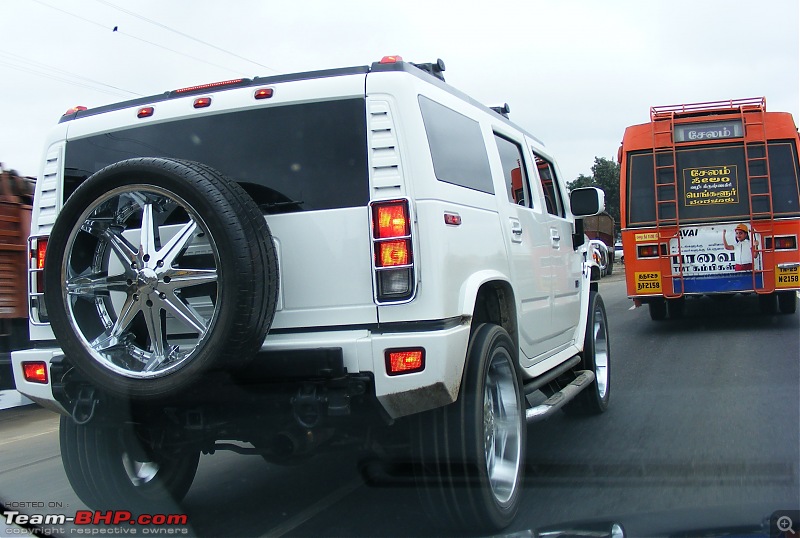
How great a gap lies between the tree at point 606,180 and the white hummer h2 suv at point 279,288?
54357mm

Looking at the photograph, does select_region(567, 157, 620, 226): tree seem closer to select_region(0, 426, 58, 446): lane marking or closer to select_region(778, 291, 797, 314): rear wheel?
select_region(778, 291, 797, 314): rear wheel

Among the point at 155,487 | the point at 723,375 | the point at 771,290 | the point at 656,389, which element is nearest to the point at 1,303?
the point at 155,487

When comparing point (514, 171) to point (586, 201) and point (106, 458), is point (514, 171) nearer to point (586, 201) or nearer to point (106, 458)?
point (586, 201)

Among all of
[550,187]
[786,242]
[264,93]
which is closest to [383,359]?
[264,93]

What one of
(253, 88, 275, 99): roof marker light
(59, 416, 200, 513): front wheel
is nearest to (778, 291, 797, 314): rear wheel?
(253, 88, 275, 99): roof marker light

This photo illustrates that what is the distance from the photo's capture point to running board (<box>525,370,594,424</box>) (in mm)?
4625

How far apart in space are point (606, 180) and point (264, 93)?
59683mm

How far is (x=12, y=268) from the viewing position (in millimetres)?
8531

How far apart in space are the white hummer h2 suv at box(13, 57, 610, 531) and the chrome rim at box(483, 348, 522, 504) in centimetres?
1

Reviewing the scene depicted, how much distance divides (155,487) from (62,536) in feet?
1.84
